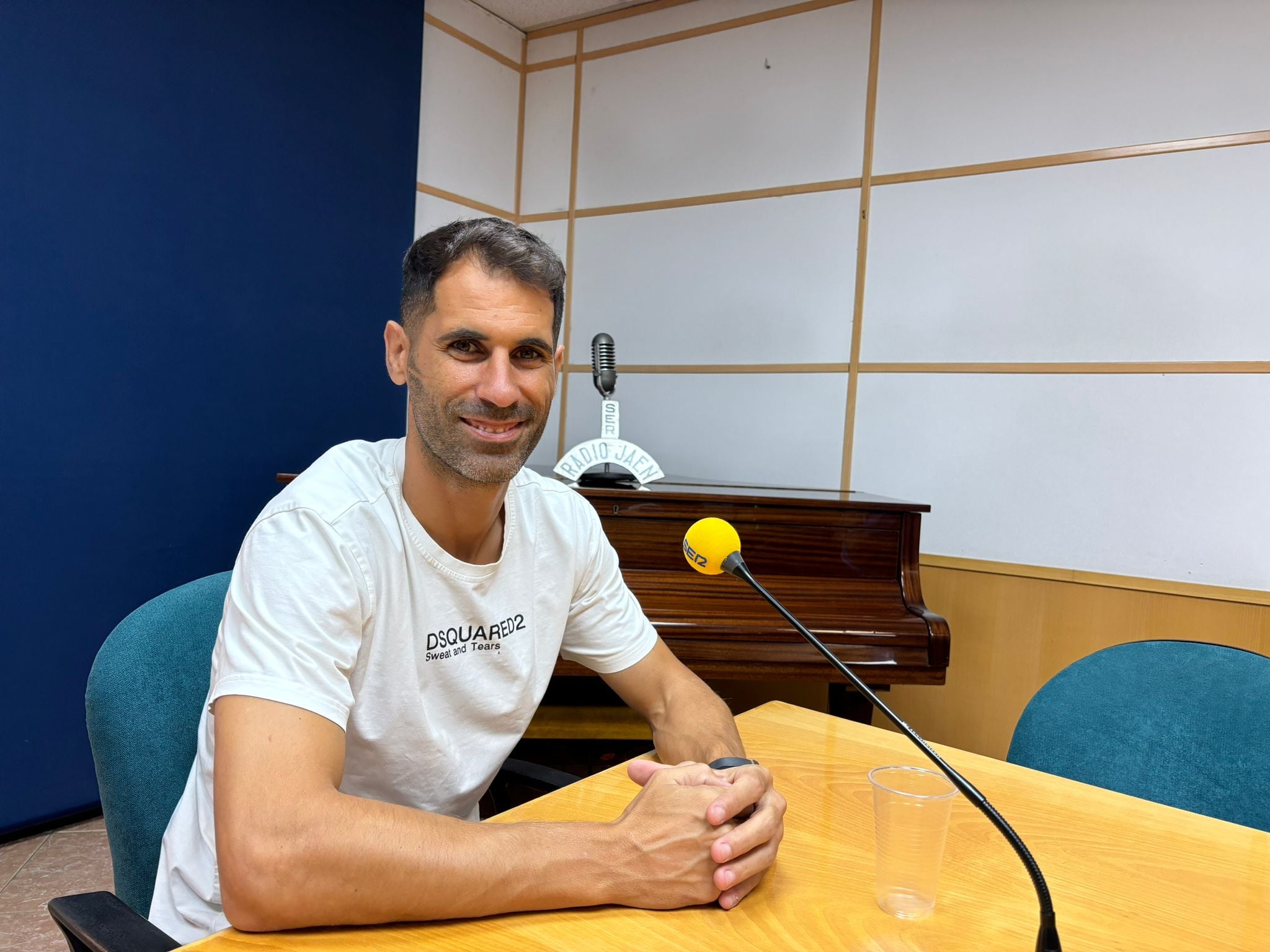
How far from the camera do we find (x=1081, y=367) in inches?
111

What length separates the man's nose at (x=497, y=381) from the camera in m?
1.20

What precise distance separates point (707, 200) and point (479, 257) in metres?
2.48

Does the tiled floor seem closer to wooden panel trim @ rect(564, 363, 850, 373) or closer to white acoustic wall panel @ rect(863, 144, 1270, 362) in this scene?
wooden panel trim @ rect(564, 363, 850, 373)

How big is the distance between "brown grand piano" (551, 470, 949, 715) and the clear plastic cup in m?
1.35

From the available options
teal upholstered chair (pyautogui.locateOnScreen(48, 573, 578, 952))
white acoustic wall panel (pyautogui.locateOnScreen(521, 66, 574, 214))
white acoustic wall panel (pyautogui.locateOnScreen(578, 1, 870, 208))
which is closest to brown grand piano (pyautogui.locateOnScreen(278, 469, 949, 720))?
teal upholstered chair (pyautogui.locateOnScreen(48, 573, 578, 952))

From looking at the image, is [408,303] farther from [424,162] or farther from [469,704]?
[424,162]

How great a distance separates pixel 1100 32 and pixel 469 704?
2.86 m

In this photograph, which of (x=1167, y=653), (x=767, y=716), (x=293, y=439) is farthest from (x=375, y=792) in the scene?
(x=293, y=439)

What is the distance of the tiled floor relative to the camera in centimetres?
212

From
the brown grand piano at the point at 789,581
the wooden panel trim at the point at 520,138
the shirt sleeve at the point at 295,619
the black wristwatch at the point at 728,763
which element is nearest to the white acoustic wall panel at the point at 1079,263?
the brown grand piano at the point at 789,581

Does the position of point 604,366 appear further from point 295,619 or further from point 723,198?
point 295,619

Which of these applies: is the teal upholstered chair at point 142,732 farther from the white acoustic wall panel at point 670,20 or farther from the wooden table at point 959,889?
the white acoustic wall panel at point 670,20

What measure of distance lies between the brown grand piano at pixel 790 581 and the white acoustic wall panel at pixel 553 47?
2309mm

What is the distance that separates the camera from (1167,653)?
1447 mm
